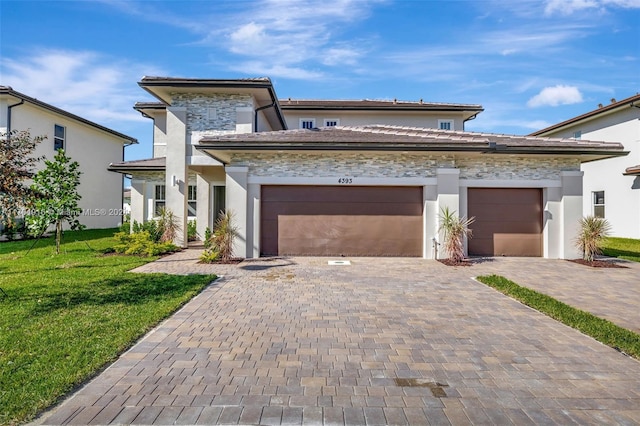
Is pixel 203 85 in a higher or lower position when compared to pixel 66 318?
higher

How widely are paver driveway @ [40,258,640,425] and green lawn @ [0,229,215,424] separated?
0.97 ft

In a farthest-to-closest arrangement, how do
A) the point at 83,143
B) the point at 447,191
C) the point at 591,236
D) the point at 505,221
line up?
1. the point at 83,143
2. the point at 505,221
3. the point at 447,191
4. the point at 591,236

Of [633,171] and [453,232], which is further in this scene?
[633,171]

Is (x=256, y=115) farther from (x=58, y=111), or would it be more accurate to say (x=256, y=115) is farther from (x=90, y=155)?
(x=90, y=155)

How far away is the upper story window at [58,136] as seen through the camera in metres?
19.1

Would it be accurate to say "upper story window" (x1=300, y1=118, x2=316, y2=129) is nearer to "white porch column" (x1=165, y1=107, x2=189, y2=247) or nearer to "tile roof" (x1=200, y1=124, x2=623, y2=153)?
"white porch column" (x1=165, y1=107, x2=189, y2=247)

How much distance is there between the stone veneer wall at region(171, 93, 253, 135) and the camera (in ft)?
44.8

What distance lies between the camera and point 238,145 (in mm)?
10781

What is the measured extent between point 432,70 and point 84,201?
68.5 feet

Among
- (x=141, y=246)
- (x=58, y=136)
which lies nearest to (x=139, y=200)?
(x=141, y=246)

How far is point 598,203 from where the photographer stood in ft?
67.3

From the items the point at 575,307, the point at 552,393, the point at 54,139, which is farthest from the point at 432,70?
the point at 54,139

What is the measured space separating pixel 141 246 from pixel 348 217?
738 centimetres

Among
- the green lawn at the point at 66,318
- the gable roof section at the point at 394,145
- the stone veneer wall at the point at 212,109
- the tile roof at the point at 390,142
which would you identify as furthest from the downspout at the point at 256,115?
the green lawn at the point at 66,318
